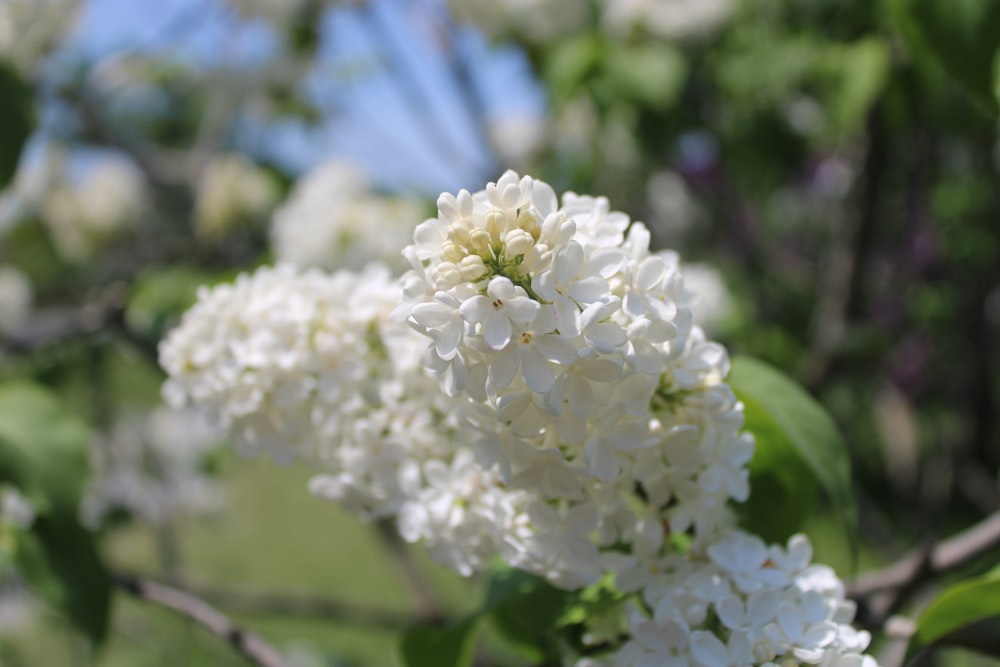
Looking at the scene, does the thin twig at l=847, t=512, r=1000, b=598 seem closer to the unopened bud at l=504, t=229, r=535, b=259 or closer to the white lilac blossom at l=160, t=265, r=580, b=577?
the white lilac blossom at l=160, t=265, r=580, b=577

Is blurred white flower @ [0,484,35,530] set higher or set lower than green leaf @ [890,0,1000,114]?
lower

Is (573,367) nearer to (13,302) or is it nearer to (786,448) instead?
(786,448)

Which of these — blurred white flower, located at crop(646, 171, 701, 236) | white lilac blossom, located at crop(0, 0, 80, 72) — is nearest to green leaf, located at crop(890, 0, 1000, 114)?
white lilac blossom, located at crop(0, 0, 80, 72)

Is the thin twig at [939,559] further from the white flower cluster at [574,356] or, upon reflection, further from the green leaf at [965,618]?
the white flower cluster at [574,356]

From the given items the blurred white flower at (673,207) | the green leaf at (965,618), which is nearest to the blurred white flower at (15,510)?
the green leaf at (965,618)

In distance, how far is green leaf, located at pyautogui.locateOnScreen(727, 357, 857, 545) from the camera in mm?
841

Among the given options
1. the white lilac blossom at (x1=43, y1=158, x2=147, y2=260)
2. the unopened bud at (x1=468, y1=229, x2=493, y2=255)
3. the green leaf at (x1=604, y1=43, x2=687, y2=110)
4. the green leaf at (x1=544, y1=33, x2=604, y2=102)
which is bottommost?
the unopened bud at (x1=468, y1=229, x2=493, y2=255)

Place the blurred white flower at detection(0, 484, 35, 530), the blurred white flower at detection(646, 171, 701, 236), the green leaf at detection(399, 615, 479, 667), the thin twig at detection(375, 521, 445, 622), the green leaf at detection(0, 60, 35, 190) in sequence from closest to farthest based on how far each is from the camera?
the green leaf at detection(399, 615, 479, 667) < the blurred white flower at detection(0, 484, 35, 530) < the green leaf at detection(0, 60, 35, 190) < the thin twig at detection(375, 521, 445, 622) < the blurred white flower at detection(646, 171, 701, 236)

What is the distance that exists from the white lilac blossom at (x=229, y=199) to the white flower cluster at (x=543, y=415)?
92.4 inches

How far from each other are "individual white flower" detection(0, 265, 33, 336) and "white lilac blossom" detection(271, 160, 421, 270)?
3.04 feet

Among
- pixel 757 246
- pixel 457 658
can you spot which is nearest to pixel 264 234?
pixel 757 246

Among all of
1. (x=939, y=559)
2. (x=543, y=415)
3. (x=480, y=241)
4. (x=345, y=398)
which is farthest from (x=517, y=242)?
(x=939, y=559)

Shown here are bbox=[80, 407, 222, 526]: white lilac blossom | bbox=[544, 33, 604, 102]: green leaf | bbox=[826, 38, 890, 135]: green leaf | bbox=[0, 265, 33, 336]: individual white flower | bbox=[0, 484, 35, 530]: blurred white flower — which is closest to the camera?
bbox=[0, 484, 35, 530]: blurred white flower

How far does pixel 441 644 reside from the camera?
88cm
